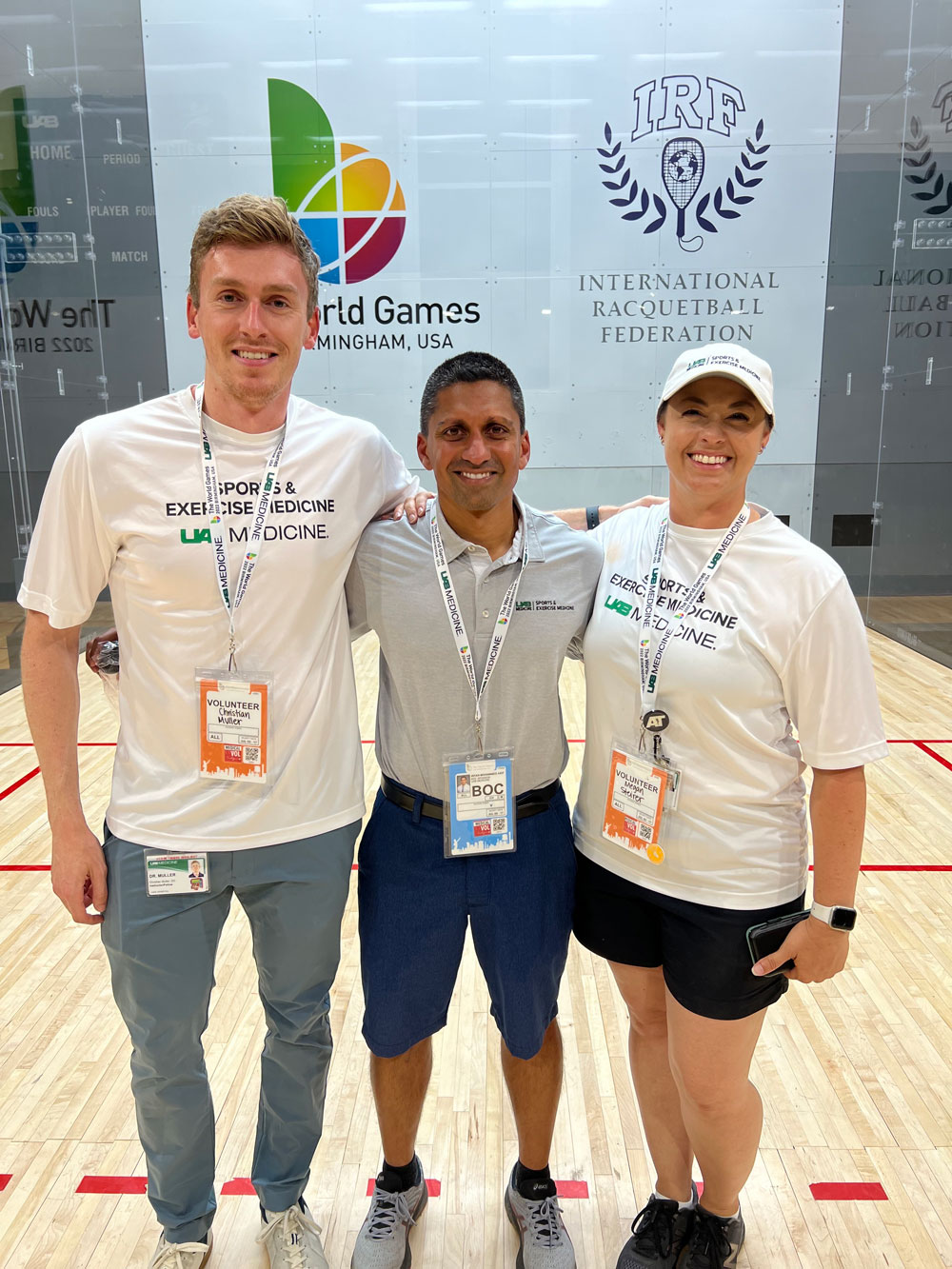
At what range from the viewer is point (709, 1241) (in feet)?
4.56

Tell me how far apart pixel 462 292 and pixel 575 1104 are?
590cm

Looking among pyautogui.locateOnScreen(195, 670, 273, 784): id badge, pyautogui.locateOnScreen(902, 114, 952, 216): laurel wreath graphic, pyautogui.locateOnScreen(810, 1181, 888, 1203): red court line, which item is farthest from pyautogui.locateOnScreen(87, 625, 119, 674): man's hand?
pyautogui.locateOnScreen(902, 114, 952, 216): laurel wreath graphic

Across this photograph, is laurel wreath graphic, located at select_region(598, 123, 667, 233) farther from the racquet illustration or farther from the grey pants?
the grey pants

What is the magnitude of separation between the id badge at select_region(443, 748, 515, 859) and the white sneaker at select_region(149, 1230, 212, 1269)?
2.42 ft

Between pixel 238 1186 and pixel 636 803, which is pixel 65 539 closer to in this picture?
pixel 636 803

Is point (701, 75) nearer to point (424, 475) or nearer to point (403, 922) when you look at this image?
point (424, 475)

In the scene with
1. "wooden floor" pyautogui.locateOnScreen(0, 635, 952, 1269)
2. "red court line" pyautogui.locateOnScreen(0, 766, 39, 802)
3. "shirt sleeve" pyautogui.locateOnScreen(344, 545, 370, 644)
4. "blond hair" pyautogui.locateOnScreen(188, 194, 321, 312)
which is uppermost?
"blond hair" pyautogui.locateOnScreen(188, 194, 321, 312)

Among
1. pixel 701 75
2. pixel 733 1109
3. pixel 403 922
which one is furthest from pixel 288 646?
pixel 701 75

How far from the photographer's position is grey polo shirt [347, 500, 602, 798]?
132 centimetres

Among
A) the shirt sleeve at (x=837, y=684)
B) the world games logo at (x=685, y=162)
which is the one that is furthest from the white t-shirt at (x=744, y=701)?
the world games logo at (x=685, y=162)

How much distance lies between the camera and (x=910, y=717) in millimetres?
4488

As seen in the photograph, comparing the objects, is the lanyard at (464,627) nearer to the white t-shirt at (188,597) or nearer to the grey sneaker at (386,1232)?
the white t-shirt at (188,597)

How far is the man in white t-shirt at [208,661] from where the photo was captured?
4.07 feet

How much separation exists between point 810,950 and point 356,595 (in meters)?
0.81
